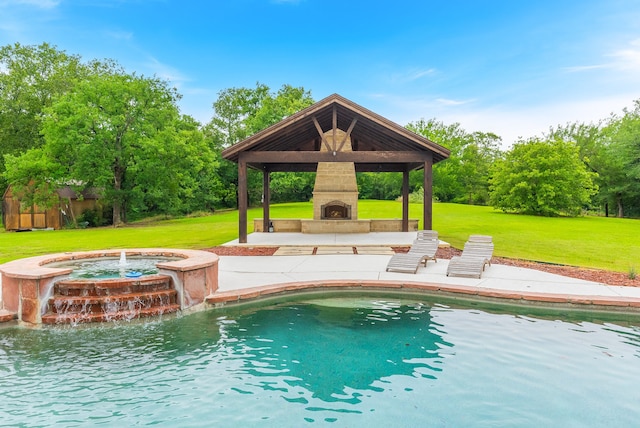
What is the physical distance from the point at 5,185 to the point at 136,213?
31.1ft

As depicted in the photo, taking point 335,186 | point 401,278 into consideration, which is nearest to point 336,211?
point 335,186

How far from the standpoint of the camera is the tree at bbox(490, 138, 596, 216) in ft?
101

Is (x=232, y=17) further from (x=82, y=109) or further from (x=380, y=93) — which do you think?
(x=380, y=93)

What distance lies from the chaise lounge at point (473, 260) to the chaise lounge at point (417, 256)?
774 mm

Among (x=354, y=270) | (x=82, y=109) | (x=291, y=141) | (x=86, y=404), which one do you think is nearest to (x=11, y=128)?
(x=82, y=109)

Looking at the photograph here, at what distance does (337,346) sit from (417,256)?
5214 millimetres

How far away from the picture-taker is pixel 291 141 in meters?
17.3

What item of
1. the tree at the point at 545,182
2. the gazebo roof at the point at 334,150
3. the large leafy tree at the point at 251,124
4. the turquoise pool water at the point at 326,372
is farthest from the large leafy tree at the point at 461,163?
the turquoise pool water at the point at 326,372

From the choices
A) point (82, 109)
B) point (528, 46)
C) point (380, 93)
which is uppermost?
point (380, 93)

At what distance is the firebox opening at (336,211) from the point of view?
19.1 m

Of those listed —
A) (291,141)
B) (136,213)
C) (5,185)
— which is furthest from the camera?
(136,213)

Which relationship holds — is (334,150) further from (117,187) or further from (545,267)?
(117,187)

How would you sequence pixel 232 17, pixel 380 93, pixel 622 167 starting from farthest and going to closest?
1. pixel 380 93
2. pixel 622 167
3. pixel 232 17

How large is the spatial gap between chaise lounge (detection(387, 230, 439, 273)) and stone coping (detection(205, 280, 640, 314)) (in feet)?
4.72
